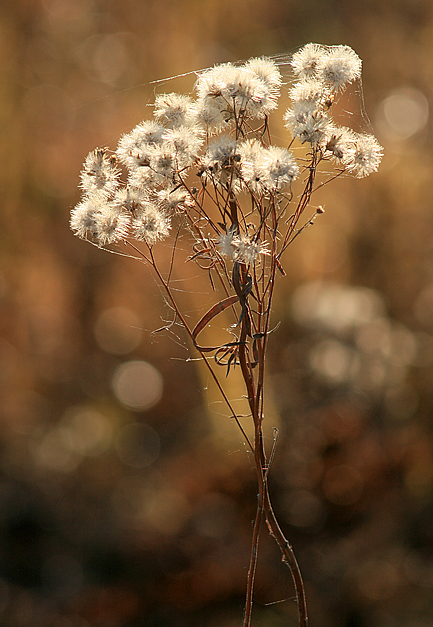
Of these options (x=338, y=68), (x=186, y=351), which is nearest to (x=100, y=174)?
(x=338, y=68)

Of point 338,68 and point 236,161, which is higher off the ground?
point 338,68

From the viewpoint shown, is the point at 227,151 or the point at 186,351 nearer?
the point at 227,151

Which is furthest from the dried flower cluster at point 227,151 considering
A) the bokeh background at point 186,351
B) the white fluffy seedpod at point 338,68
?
the bokeh background at point 186,351

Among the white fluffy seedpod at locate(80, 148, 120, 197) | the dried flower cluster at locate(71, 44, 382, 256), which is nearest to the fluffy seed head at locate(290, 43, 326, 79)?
the dried flower cluster at locate(71, 44, 382, 256)

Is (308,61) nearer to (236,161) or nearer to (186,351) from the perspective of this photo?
(236,161)

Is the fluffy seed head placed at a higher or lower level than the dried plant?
higher

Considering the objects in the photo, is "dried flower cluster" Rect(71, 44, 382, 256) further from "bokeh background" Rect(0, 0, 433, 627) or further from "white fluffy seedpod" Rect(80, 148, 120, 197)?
"bokeh background" Rect(0, 0, 433, 627)

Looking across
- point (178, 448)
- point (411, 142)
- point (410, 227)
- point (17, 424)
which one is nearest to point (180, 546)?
point (178, 448)

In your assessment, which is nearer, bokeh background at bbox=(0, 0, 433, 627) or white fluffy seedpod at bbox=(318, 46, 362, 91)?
white fluffy seedpod at bbox=(318, 46, 362, 91)

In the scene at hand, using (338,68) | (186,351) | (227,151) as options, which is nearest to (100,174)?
(227,151)
